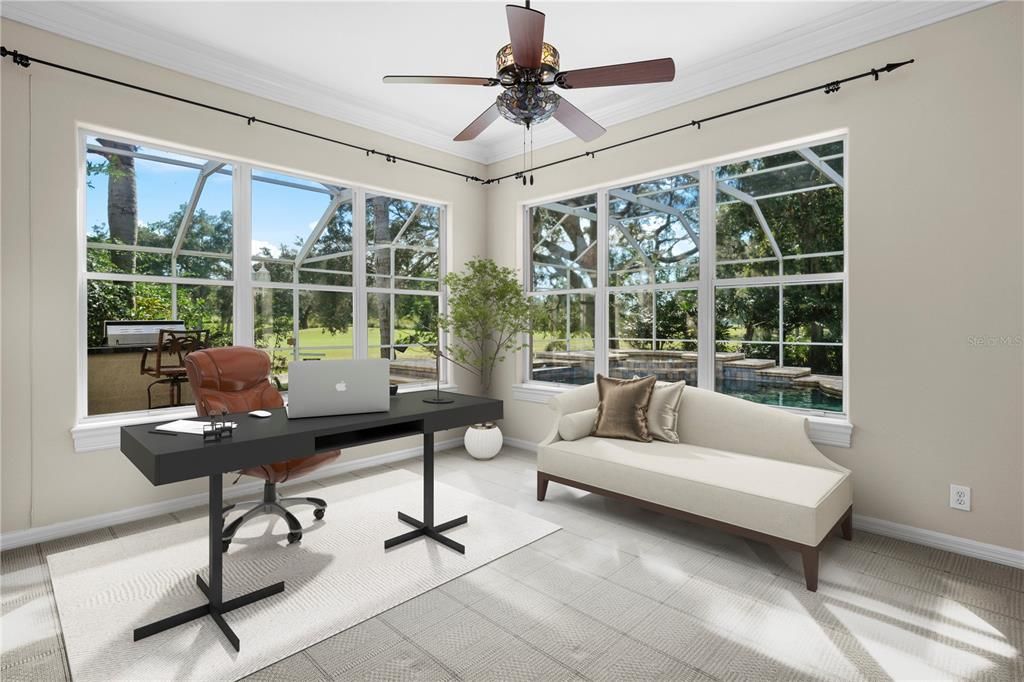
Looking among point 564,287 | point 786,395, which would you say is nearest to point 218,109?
point 564,287

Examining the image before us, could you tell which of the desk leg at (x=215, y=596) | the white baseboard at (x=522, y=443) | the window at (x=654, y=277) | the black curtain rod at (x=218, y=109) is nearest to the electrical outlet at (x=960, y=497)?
the window at (x=654, y=277)

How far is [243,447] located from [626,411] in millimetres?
2432

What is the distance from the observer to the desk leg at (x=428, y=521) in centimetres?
285

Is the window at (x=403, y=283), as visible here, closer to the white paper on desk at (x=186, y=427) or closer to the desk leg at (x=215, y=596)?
the white paper on desk at (x=186, y=427)

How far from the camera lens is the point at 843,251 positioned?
3.19 m

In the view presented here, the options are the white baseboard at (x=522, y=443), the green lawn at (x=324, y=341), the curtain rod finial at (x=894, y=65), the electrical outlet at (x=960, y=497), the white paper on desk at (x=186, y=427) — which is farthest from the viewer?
the white baseboard at (x=522, y=443)

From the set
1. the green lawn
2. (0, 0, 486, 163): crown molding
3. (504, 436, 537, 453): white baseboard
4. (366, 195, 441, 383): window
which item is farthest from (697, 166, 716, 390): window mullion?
the green lawn

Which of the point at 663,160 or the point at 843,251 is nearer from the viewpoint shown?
the point at 843,251

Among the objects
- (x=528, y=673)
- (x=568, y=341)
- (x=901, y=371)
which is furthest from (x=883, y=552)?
(x=568, y=341)

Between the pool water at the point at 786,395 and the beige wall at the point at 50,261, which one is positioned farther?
the pool water at the point at 786,395

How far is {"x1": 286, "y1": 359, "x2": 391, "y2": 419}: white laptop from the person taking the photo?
2.45m

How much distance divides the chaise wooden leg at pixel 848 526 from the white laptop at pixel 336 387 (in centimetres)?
265

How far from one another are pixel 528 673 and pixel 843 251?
303 cm

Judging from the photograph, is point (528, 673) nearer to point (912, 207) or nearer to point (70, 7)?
point (912, 207)
